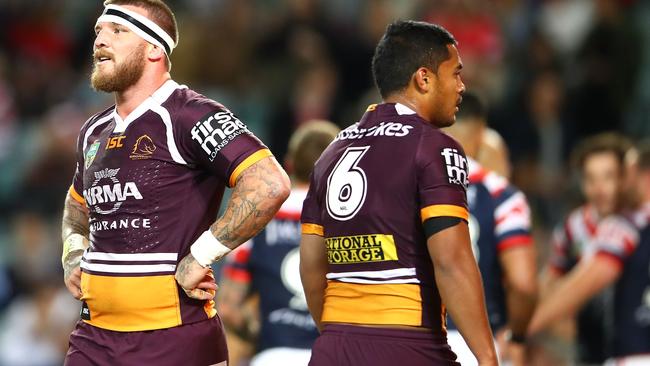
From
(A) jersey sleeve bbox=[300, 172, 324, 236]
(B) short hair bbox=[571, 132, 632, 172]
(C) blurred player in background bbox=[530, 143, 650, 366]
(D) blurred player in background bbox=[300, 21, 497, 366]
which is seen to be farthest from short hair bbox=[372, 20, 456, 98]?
(B) short hair bbox=[571, 132, 632, 172]

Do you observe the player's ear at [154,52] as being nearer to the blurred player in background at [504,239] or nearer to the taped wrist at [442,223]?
the taped wrist at [442,223]

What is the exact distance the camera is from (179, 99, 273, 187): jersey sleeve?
214 inches

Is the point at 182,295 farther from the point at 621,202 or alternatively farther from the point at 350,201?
the point at 621,202

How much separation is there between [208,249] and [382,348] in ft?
2.78

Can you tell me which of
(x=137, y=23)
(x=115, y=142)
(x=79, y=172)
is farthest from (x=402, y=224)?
(x=79, y=172)

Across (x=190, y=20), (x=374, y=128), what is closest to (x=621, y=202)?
(x=374, y=128)

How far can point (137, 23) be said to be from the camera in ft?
18.8

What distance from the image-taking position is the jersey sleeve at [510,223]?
305 inches

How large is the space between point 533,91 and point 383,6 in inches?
77.3

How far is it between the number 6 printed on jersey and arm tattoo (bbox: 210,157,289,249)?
21cm

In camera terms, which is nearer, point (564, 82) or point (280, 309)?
point (280, 309)

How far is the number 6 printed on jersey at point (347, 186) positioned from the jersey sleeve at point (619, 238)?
10.4 ft

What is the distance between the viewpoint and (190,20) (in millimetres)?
14758

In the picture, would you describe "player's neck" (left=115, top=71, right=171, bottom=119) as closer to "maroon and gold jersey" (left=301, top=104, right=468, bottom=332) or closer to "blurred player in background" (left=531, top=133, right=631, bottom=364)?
"maroon and gold jersey" (left=301, top=104, right=468, bottom=332)
